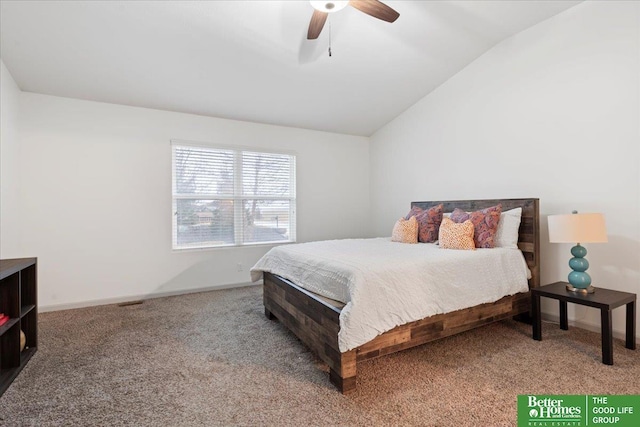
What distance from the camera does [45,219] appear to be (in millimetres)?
3275

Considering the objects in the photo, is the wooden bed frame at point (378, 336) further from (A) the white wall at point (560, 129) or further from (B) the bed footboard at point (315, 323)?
(A) the white wall at point (560, 129)

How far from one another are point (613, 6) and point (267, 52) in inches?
118

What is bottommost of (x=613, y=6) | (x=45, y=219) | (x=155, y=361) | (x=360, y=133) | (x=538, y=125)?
(x=155, y=361)

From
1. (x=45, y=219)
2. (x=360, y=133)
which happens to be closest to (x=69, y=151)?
Result: (x=45, y=219)

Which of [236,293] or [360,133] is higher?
[360,133]

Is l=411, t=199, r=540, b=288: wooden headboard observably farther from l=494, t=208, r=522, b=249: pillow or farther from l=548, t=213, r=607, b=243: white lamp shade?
l=548, t=213, r=607, b=243: white lamp shade

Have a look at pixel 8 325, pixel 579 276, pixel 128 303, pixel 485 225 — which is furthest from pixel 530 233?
pixel 128 303

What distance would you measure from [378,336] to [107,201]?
3.38m

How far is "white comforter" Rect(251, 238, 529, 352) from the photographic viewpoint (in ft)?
6.03

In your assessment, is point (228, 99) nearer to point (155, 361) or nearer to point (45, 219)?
point (45, 219)

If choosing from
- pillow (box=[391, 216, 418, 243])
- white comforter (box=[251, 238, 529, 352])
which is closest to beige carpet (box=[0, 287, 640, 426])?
white comforter (box=[251, 238, 529, 352])

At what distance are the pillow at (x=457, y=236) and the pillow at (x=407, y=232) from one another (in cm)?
39

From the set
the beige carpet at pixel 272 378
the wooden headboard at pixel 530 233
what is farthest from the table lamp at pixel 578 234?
the beige carpet at pixel 272 378

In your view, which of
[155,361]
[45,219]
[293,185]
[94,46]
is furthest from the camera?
[293,185]
